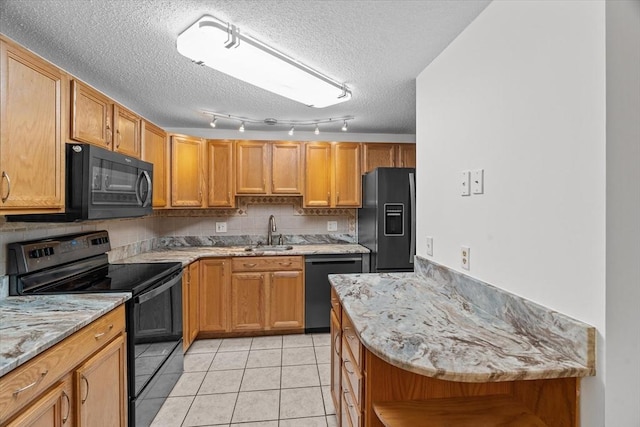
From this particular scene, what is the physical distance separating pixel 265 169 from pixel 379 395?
2723mm

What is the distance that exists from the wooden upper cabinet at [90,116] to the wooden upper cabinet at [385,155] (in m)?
2.44

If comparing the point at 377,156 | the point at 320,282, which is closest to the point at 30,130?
the point at 320,282

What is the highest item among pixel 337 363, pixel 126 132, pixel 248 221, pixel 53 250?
pixel 126 132

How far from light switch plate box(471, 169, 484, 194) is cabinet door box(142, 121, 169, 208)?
254 cm

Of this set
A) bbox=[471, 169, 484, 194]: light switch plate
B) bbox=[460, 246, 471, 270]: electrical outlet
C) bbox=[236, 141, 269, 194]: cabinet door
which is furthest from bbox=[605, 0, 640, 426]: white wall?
bbox=[236, 141, 269, 194]: cabinet door

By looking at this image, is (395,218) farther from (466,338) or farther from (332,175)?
(466,338)

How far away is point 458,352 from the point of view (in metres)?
1.03

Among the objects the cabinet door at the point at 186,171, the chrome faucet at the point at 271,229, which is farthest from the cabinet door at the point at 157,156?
the chrome faucet at the point at 271,229

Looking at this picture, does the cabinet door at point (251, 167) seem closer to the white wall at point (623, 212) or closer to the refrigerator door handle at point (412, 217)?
the refrigerator door handle at point (412, 217)

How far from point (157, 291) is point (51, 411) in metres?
0.89

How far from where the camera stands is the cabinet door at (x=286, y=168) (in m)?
3.52

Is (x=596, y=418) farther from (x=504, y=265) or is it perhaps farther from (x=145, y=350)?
(x=145, y=350)

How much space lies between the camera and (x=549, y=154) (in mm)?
1085

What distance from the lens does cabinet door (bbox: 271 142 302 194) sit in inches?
139
